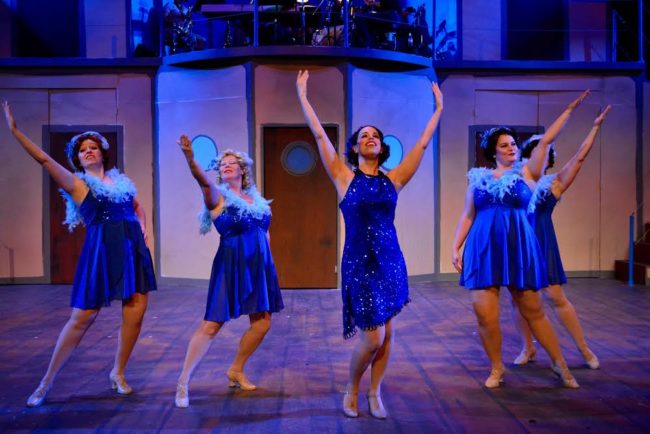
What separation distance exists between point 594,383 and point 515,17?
764 centimetres

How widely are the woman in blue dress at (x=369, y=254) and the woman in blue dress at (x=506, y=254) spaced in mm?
810

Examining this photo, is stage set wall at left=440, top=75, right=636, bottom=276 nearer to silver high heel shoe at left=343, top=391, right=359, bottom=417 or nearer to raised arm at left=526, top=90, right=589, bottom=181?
raised arm at left=526, top=90, right=589, bottom=181

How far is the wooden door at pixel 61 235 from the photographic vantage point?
1015 cm

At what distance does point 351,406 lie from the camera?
399 centimetres

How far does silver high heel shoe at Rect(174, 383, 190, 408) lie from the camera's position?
4.20m

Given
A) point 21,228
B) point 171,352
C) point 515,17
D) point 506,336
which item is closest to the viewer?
point 171,352

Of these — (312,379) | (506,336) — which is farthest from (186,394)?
(506,336)

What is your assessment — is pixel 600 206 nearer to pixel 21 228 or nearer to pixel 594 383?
pixel 594 383

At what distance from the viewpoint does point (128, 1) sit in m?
10.4

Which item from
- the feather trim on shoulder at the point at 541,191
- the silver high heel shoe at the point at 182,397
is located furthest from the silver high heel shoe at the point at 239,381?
the feather trim on shoulder at the point at 541,191

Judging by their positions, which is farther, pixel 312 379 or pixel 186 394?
pixel 312 379

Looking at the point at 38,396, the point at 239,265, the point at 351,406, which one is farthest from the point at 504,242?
the point at 38,396

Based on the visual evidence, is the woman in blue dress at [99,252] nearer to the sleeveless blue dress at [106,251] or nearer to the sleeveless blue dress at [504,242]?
the sleeveless blue dress at [106,251]

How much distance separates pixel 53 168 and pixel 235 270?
1.26 metres
